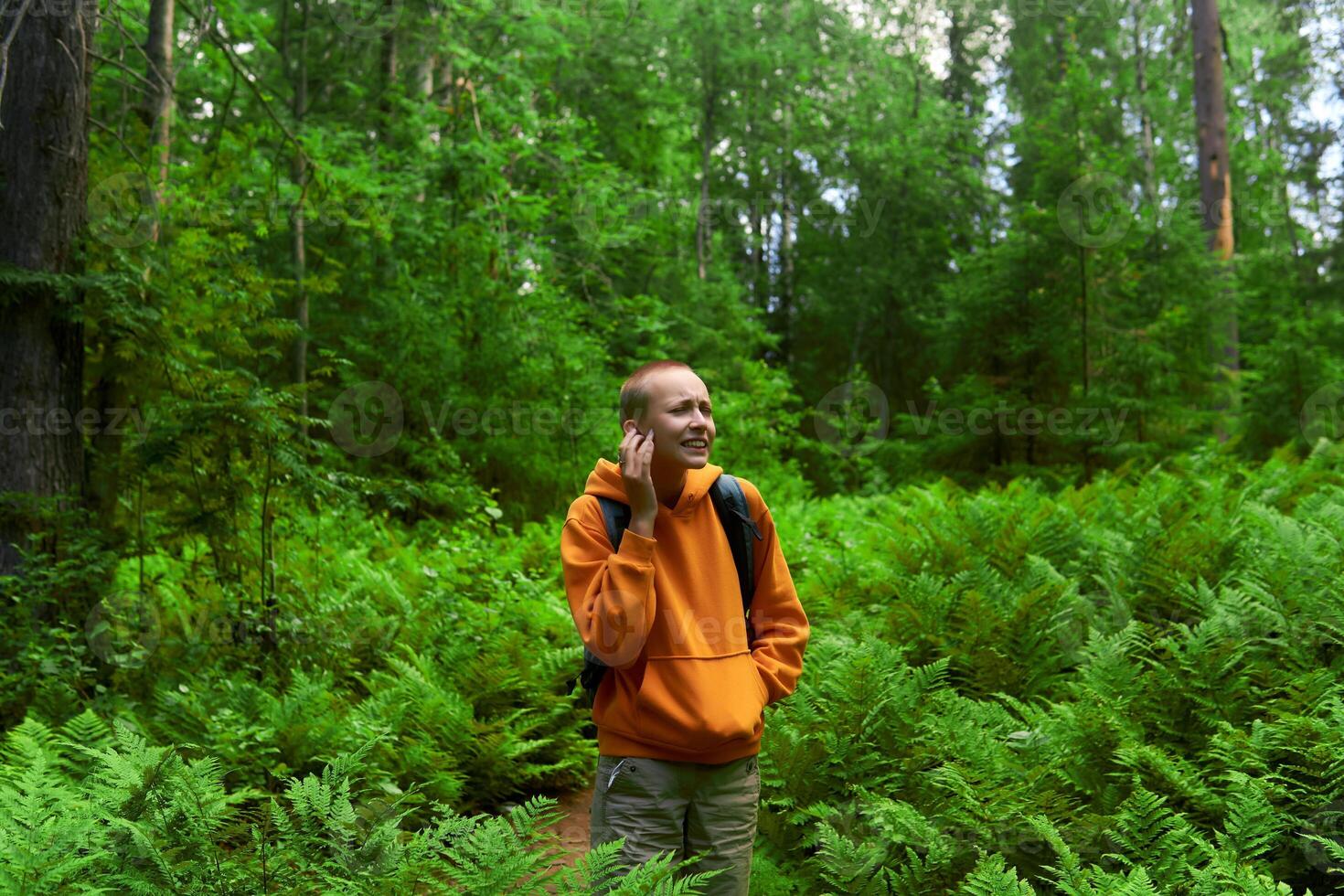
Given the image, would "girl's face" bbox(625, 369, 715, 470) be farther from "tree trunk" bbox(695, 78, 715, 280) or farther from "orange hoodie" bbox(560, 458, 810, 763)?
"tree trunk" bbox(695, 78, 715, 280)

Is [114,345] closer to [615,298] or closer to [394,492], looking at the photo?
[394,492]

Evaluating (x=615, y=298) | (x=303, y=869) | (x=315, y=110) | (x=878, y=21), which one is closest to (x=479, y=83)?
(x=615, y=298)

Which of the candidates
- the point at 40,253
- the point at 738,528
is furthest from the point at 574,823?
the point at 40,253

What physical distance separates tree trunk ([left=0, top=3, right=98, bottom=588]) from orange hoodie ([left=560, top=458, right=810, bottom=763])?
444 cm

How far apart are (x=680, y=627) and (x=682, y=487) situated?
400 mm

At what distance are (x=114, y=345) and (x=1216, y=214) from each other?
15784 millimetres

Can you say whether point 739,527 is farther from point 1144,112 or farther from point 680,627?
point 1144,112

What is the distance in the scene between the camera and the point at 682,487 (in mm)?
2916

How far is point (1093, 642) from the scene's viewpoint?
5.15m

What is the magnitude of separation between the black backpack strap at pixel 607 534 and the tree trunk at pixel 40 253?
172 inches

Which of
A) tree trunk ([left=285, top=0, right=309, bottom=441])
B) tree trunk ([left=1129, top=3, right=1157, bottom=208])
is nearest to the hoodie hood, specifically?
tree trunk ([left=285, top=0, right=309, bottom=441])

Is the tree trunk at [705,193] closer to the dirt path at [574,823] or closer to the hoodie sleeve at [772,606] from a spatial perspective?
the dirt path at [574,823]

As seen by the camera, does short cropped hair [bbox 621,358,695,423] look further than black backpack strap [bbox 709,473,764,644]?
No

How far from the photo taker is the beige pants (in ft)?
8.92
